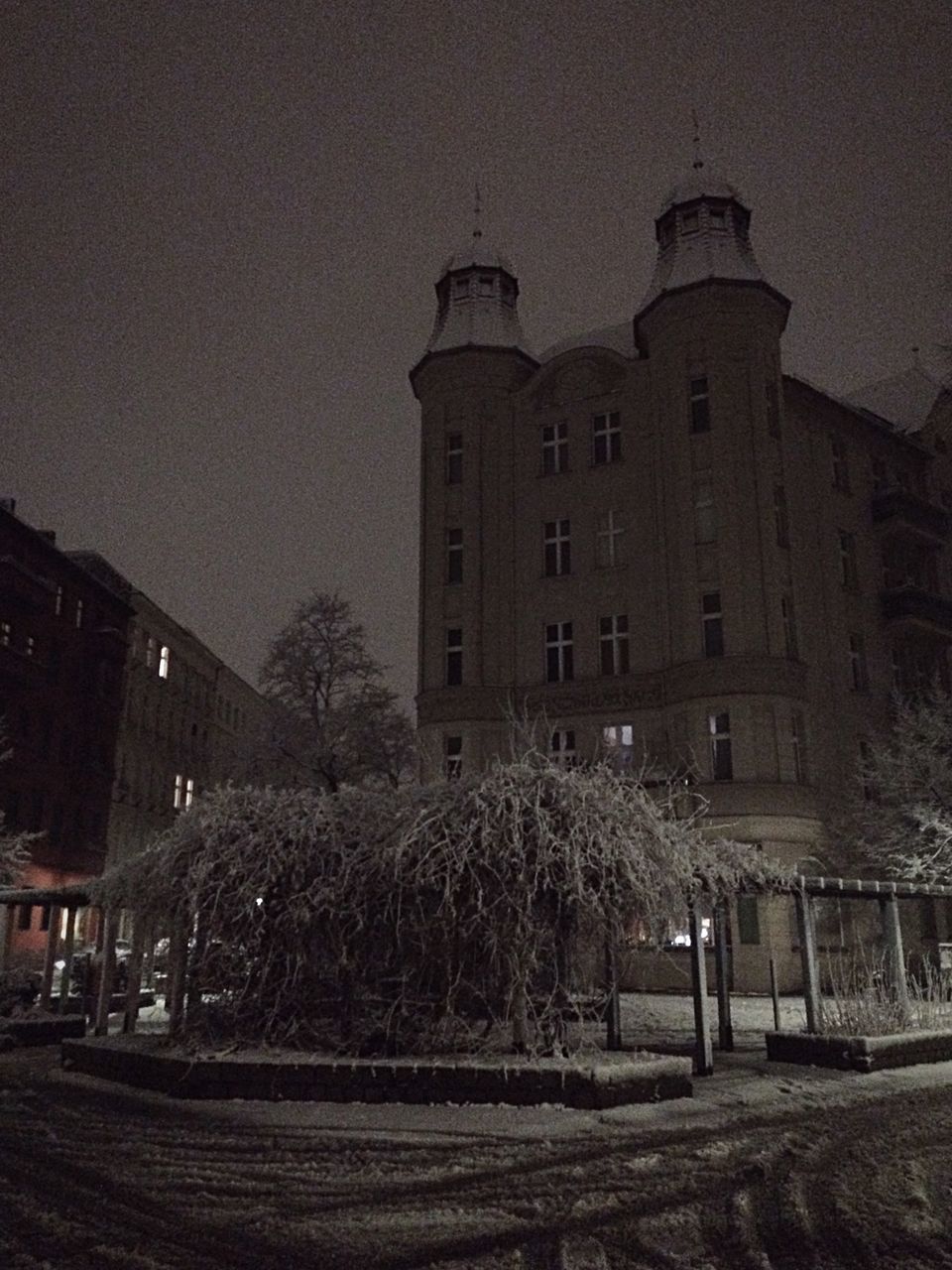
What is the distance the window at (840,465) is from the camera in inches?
1460

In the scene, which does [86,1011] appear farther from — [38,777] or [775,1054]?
[38,777]

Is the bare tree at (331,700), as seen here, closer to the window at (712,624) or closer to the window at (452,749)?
the window at (452,749)

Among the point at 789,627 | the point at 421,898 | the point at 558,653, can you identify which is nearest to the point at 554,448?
the point at 558,653

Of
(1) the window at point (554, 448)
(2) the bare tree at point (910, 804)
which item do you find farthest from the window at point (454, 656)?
(2) the bare tree at point (910, 804)

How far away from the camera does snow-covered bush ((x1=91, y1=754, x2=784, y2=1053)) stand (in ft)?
40.3

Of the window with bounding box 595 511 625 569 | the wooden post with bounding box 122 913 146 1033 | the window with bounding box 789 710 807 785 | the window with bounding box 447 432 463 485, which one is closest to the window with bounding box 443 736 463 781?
the window with bounding box 595 511 625 569

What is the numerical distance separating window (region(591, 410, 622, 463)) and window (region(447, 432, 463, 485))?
15.3 ft

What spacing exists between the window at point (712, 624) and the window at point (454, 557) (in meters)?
8.70

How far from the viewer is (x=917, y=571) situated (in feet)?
130

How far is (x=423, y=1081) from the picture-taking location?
1172 cm

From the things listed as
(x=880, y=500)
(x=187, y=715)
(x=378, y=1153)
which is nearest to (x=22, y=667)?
(x=187, y=715)

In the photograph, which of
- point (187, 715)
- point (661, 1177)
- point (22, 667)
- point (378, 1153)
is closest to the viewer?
point (661, 1177)

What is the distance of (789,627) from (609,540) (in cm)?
662

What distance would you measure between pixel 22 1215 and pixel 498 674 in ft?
90.2
